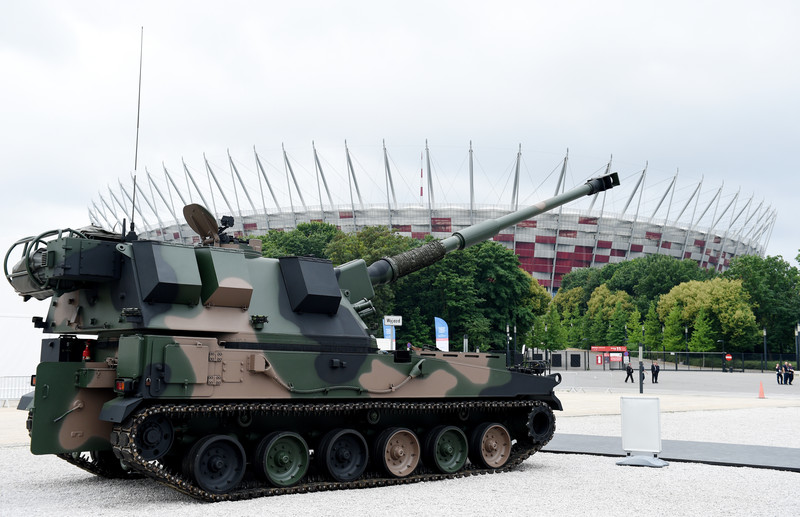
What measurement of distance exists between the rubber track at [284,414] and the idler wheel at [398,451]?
0.58 feet

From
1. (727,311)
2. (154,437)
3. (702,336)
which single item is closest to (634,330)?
(702,336)

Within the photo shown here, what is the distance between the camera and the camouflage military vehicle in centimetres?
1077

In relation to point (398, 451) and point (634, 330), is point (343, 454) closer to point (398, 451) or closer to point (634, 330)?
point (398, 451)

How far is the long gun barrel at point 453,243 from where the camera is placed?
15.5m

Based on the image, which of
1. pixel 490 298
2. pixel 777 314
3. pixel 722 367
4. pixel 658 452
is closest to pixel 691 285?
pixel 777 314

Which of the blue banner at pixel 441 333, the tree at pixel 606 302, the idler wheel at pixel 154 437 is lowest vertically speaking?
the idler wheel at pixel 154 437

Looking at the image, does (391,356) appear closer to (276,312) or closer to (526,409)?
(276,312)

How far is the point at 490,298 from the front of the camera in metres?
63.7

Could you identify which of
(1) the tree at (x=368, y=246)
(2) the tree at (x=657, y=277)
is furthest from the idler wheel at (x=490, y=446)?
(2) the tree at (x=657, y=277)

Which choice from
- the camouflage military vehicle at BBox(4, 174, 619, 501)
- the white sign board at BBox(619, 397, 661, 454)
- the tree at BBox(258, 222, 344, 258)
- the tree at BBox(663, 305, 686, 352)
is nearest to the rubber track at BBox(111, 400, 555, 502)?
the camouflage military vehicle at BBox(4, 174, 619, 501)

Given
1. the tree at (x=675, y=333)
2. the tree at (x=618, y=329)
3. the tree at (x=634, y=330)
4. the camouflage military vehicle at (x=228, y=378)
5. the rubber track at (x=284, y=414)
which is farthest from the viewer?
the tree at (x=618, y=329)

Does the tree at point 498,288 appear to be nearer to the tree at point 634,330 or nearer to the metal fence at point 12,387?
the tree at point 634,330

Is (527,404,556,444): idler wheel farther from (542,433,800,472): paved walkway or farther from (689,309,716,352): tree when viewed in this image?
(689,309,716,352): tree

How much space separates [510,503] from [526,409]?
4.15 meters
